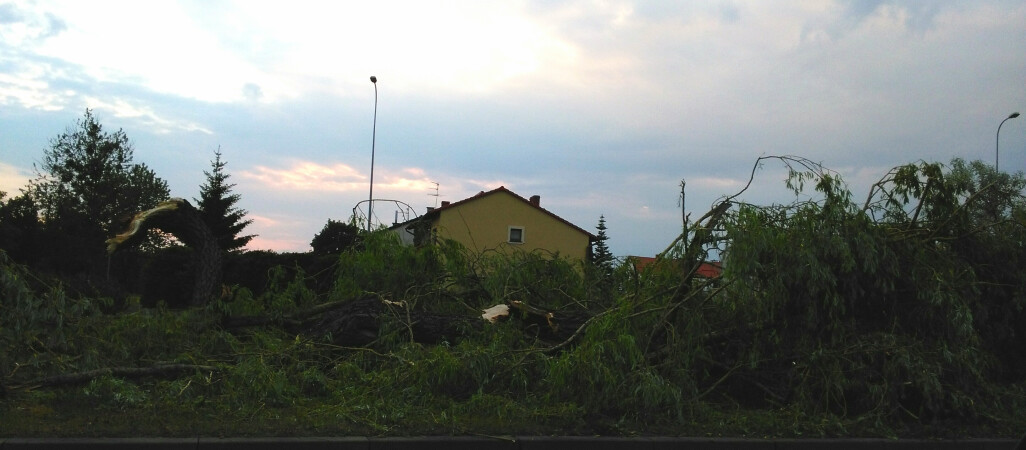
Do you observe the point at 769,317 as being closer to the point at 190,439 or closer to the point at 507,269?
the point at 507,269

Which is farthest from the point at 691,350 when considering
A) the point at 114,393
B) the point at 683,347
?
the point at 114,393

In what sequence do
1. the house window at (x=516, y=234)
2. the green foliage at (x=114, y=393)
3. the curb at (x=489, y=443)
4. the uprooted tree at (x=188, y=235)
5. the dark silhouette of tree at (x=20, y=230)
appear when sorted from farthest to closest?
the house window at (x=516, y=234) < the dark silhouette of tree at (x=20, y=230) < the uprooted tree at (x=188, y=235) < the green foliage at (x=114, y=393) < the curb at (x=489, y=443)

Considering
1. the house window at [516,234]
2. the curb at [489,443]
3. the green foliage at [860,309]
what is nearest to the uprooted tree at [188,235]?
the curb at [489,443]

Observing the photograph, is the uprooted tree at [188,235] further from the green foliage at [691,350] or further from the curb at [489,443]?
the curb at [489,443]

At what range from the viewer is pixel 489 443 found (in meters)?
5.45

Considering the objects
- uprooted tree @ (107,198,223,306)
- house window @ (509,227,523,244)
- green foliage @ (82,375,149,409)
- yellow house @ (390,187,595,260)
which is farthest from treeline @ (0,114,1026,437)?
house window @ (509,227,523,244)

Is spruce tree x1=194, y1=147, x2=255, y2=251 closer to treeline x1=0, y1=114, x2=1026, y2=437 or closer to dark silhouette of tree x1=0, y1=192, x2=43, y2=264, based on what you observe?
dark silhouette of tree x1=0, y1=192, x2=43, y2=264

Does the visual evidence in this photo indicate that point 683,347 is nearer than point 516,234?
Yes

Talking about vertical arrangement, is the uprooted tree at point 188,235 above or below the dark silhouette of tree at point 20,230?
below

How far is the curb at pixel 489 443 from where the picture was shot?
4.98 metres

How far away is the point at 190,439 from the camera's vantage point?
5109 millimetres

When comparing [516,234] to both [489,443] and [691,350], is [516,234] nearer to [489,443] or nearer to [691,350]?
[691,350]

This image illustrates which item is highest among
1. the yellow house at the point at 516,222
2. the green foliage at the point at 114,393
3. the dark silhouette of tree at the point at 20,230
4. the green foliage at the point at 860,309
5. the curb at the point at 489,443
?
the yellow house at the point at 516,222

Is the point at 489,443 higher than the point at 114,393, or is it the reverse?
the point at 114,393
